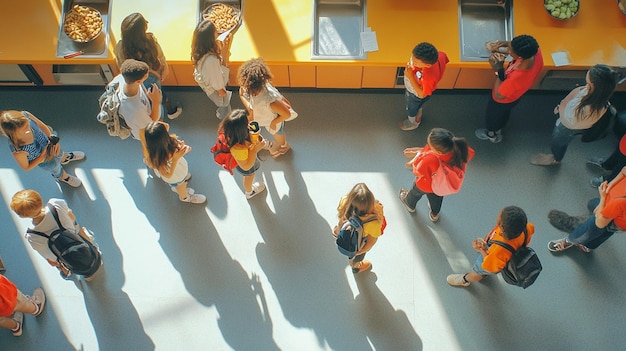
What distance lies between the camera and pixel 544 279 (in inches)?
185

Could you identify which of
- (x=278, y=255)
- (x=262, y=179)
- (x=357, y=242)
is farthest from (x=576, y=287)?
(x=262, y=179)

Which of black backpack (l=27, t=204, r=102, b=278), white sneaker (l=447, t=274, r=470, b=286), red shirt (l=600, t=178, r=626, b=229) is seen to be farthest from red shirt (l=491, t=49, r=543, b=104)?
black backpack (l=27, t=204, r=102, b=278)

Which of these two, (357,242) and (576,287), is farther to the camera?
(576,287)

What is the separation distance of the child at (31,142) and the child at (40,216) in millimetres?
568

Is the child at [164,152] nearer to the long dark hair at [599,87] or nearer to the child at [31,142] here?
the child at [31,142]

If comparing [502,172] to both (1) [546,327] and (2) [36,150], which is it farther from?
(2) [36,150]

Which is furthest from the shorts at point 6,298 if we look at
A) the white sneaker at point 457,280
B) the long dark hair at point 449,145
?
the white sneaker at point 457,280

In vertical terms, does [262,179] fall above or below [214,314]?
above

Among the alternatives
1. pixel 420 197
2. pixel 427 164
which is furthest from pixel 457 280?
pixel 427 164

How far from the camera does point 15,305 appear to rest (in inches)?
165

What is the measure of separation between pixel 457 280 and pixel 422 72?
1.86 metres

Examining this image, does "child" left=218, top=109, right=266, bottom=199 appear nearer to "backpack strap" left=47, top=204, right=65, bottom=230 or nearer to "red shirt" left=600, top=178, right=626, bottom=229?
"backpack strap" left=47, top=204, right=65, bottom=230

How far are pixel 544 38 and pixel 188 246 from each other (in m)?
3.99

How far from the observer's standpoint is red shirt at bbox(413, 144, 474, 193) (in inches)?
159
